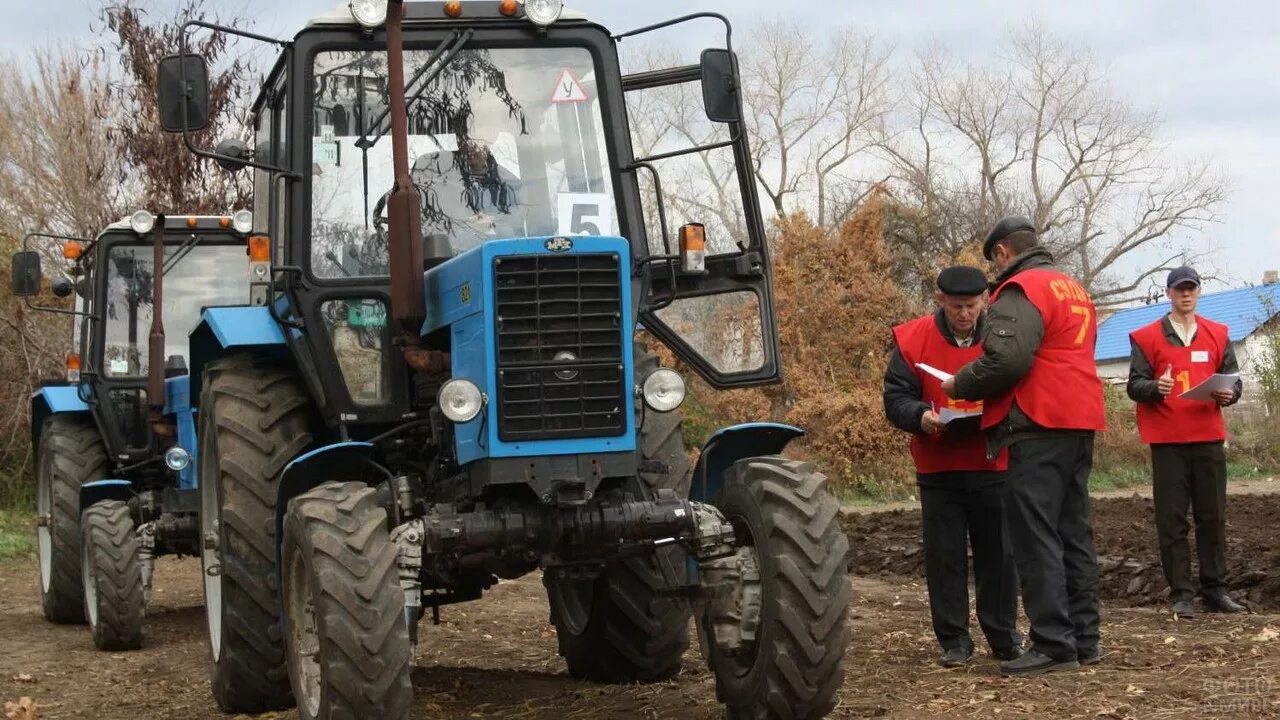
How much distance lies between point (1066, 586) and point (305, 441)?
10.7 feet

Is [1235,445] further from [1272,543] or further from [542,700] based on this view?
[542,700]

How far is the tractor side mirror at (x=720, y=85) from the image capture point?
250 inches

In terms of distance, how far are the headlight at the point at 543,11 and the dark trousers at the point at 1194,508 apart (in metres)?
4.08

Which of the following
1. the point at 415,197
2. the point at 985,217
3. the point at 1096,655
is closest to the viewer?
the point at 415,197

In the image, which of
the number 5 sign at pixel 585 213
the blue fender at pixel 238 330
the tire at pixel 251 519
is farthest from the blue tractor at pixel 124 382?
the number 5 sign at pixel 585 213

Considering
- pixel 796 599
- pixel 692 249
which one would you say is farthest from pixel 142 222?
pixel 796 599

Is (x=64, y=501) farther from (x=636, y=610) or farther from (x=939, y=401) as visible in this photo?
(x=939, y=401)

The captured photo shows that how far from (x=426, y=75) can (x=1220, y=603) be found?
5.02 metres

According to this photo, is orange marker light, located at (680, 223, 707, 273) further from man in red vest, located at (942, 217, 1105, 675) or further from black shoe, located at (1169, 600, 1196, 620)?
black shoe, located at (1169, 600, 1196, 620)

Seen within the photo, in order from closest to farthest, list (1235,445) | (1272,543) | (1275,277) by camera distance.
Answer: (1272,543) → (1235,445) → (1275,277)

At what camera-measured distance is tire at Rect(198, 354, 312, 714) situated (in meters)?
6.71

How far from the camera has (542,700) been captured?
684 cm

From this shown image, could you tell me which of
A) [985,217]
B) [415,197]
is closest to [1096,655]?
[415,197]

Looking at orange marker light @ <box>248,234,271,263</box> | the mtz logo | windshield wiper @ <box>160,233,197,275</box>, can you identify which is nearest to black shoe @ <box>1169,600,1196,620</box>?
the mtz logo
